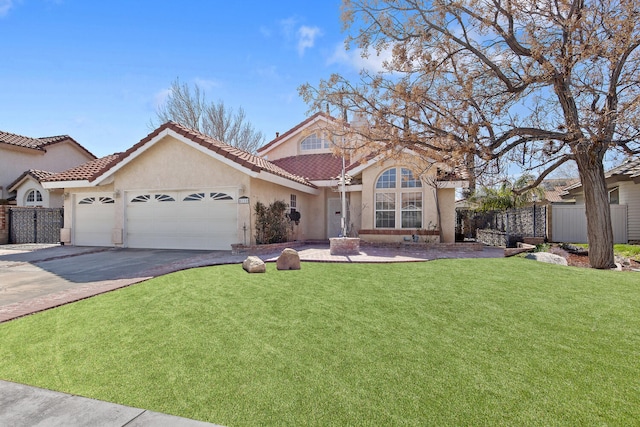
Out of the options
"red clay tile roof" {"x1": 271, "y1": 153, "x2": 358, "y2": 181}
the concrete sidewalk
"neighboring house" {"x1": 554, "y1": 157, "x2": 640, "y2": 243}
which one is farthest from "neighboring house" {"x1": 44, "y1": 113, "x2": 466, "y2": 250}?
the concrete sidewalk

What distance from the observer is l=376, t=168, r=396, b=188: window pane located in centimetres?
1761

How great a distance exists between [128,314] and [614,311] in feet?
26.4

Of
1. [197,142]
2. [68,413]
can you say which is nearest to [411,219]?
[197,142]

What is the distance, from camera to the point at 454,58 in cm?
1205

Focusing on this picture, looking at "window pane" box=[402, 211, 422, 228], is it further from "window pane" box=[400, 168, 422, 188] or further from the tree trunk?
the tree trunk

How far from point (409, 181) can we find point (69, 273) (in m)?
14.6

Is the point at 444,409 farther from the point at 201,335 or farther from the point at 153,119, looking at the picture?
the point at 153,119

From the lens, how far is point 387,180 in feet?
58.1

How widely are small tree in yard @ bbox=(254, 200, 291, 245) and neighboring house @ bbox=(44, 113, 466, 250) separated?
33 cm

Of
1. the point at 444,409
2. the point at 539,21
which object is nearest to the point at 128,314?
the point at 444,409

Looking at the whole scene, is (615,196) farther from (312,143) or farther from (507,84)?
(312,143)

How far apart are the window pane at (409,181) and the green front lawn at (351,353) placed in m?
10.5

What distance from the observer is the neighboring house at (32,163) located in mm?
23469

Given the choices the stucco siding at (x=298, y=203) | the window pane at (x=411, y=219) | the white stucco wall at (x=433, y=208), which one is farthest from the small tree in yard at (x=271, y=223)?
the window pane at (x=411, y=219)
